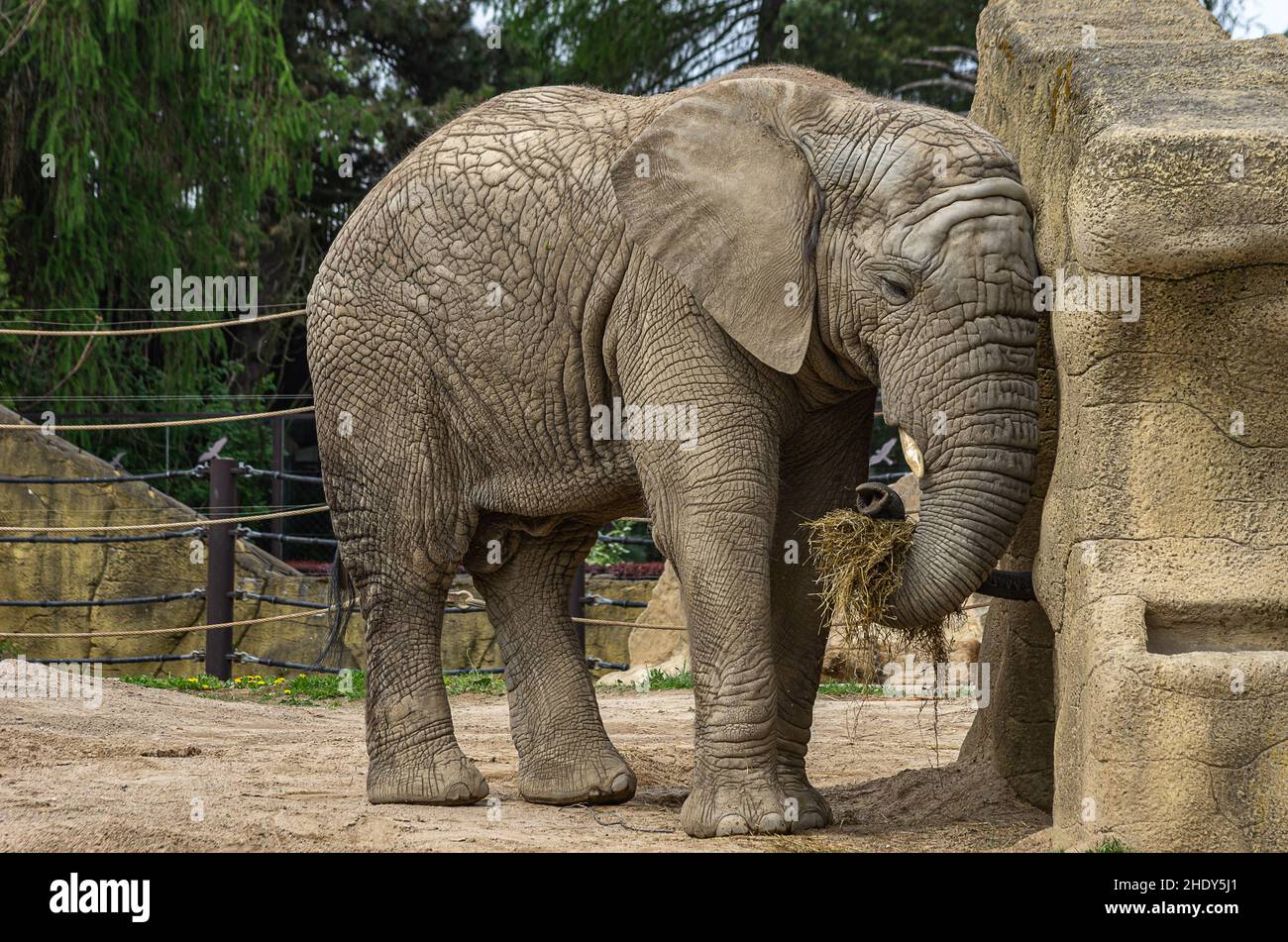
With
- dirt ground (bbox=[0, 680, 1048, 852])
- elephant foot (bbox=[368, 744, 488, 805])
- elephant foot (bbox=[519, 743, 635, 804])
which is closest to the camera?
dirt ground (bbox=[0, 680, 1048, 852])

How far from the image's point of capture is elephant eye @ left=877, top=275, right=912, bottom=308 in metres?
5.45

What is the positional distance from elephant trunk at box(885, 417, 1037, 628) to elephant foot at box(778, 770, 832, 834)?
97 centimetres

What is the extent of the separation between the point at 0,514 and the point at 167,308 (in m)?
2.56

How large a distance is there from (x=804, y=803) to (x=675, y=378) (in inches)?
61.1

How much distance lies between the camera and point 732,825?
5633 millimetres

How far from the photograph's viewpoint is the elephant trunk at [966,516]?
5250mm

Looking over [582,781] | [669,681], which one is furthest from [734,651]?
[669,681]

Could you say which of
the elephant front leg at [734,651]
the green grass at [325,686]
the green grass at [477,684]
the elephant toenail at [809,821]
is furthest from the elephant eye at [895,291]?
the green grass at [477,684]

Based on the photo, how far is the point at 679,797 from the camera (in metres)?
7.12

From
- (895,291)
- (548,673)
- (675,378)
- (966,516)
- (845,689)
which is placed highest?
(895,291)

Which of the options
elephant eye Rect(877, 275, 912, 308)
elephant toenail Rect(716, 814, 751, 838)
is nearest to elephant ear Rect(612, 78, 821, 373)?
elephant eye Rect(877, 275, 912, 308)

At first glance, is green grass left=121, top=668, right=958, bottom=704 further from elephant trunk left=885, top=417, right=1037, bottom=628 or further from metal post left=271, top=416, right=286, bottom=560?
elephant trunk left=885, top=417, right=1037, bottom=628

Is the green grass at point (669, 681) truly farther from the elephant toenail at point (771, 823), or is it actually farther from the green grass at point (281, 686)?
the elephant toenail at point (771, 823)

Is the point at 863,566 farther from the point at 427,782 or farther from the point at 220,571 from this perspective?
the point at 220,571
